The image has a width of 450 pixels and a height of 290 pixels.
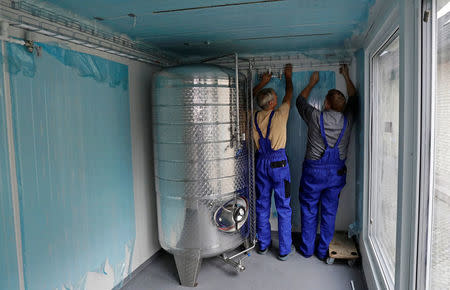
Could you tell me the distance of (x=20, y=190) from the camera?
1.80 m

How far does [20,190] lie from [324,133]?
8.44 feet

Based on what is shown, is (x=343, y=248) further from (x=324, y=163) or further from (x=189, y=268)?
(x=189, y=268)

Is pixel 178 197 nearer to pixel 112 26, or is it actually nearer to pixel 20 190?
pixel 20 190

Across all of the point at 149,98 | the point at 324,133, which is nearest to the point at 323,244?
the point at 324,133

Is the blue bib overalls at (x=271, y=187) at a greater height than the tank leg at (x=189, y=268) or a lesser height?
greater

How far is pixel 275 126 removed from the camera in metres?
3.14

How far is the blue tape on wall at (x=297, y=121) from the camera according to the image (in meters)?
3.49

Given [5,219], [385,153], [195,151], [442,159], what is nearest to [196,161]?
[195,151]

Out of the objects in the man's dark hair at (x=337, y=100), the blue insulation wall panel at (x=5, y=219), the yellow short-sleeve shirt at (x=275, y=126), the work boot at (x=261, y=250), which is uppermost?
the man's dark hair at (x=337, y=100)

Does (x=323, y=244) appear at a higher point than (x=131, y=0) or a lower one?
lower

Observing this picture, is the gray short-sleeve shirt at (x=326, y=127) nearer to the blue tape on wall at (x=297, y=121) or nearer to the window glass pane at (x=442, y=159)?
the blue tape on wall at (x=297, y=121)

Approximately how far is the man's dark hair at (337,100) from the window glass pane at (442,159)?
5.91 feet

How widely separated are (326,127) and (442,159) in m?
1.80

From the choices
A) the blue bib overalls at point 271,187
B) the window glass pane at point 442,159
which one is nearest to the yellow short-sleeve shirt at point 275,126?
the blue bib overalls at point 271,187
